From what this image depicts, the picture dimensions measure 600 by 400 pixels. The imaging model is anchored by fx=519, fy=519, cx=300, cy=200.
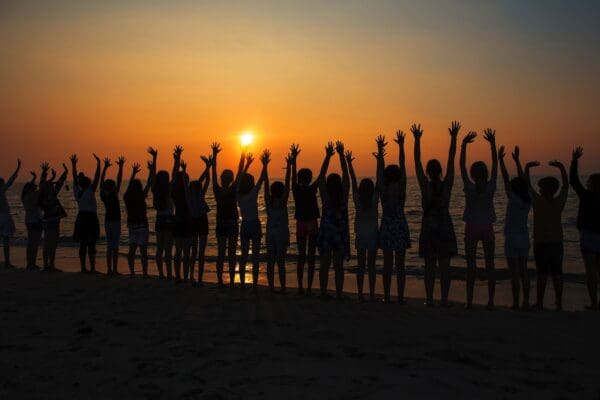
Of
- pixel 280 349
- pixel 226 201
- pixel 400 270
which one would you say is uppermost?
pixel 226 201

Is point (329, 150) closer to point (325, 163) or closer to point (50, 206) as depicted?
point (325, 163)

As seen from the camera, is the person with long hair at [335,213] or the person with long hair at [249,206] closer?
the person with long hair at [335,213]

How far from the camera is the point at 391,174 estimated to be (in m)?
8.23

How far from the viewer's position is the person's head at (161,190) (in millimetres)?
10367

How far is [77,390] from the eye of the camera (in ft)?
14.9

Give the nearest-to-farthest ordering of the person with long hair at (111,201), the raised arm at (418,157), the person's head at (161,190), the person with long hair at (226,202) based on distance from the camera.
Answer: the raised arm at (418,157), the person with long hair at (226,202), the person's head at (161,190), the person with long hair at (111,201)

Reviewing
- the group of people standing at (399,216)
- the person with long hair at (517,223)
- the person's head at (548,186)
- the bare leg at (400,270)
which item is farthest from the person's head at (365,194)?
the person's head at (548,186)

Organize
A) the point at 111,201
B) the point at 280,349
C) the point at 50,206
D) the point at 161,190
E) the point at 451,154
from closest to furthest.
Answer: the point at 280,349 < the point at 451,154 < the point at 161,190 < the point at 111,201 < the point at 50,206

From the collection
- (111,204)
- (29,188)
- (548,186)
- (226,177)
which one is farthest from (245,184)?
(29,188)

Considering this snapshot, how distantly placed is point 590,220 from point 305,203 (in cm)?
462

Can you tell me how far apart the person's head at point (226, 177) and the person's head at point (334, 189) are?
6.45ft

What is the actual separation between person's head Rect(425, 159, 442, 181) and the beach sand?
6.79 ft

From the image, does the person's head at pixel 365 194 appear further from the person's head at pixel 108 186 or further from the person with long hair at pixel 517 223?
the person's head at pixel 108 186

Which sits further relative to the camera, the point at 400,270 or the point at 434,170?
the point at 400,270
